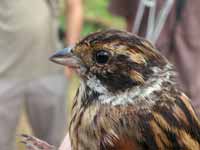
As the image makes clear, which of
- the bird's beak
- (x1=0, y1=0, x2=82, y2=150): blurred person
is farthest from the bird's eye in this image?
(x1=0, y1=0, x2=82, y2=150): blurred person

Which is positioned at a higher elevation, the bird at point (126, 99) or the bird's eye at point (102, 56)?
the bird's eye at point (102, 56)

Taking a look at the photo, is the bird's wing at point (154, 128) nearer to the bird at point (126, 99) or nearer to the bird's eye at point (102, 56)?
the bird at point (126, 99)

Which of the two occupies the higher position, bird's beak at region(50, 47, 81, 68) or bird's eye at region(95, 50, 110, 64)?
bird's eye at region(95, 50, 110, 64)

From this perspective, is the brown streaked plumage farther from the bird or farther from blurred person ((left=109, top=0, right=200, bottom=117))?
blurred person ((left=109, top=0, right=200, bottom=117))

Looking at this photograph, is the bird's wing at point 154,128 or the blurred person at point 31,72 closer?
the bird's wing at point 154,128

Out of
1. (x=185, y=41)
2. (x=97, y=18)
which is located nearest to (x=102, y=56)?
(x=185, y=41)

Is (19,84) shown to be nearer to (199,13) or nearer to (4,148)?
(4,148)

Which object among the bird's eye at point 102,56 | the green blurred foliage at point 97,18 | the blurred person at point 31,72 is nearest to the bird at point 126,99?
the bird's eye at point 102,56
